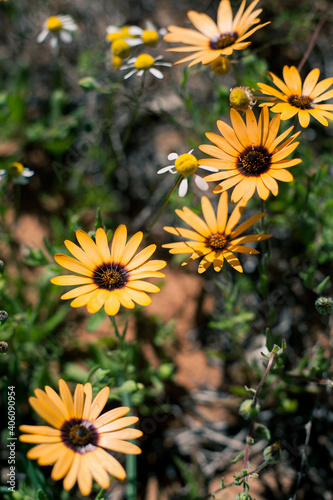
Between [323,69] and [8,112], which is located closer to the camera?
[323,69]

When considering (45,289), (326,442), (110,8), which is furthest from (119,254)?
(110,8)

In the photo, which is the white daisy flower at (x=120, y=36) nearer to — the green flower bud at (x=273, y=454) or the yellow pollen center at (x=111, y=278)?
the yellow pollen center at (x=111, y=278)

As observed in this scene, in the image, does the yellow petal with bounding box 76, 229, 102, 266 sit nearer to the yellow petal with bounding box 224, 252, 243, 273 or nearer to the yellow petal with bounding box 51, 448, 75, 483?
the yellow petal with bounding box 224, 252, 243, 273

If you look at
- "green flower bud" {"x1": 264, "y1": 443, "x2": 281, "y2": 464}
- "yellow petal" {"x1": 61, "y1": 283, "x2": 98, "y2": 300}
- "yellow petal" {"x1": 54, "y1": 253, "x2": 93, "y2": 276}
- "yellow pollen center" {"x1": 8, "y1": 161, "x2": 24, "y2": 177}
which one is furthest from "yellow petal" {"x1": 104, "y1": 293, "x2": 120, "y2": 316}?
"yellow pollen center" {"x1": 8, "y1": 161, "x2": 24, "y2": 177}

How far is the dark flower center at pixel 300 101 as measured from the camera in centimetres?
250

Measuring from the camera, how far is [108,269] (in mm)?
2439

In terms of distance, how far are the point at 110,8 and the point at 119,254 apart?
355 centimetres

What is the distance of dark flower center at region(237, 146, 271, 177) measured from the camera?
2.38m

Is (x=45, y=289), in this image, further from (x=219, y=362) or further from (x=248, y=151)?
(x=248, y=151)

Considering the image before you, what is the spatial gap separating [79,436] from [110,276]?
819 mm

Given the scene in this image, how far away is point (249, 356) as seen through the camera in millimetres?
3465

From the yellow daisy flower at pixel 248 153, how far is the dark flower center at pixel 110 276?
692 mm

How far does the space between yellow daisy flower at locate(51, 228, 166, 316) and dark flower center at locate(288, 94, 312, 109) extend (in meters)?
1.18

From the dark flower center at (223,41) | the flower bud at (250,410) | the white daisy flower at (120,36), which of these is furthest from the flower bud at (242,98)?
the flower bud at (250,410)
